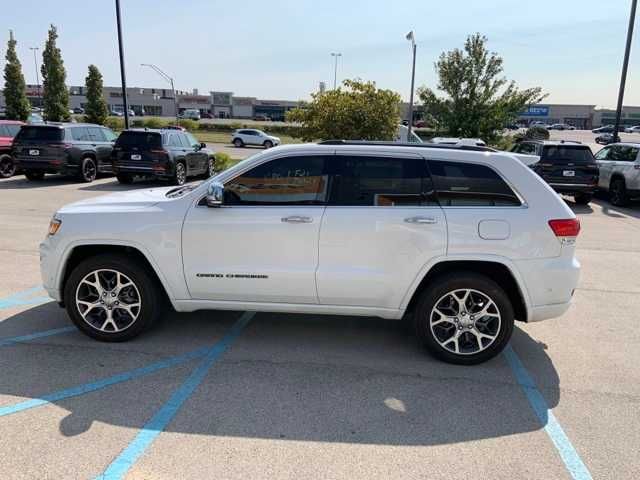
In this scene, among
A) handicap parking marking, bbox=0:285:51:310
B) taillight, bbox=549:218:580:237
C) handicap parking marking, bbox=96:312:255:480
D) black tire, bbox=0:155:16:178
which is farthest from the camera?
black tire, bbox=0:155:16:178

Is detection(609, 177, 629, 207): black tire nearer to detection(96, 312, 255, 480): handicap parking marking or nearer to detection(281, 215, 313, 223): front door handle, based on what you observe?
detection(281, 215, 313, 223): front door handle

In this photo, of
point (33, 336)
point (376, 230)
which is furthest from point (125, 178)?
point (376, 230)

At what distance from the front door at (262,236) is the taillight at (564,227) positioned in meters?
1.84

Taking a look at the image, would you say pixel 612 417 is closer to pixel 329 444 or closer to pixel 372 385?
pixel 372 385

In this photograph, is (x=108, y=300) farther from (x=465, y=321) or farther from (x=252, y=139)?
(x=252, y=139)

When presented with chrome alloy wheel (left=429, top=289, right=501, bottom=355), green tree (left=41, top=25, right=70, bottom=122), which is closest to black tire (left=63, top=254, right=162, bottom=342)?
chrome alloy wheel (left=429, top=289, right=501, bottom=355)

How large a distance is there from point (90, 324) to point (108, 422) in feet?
4.57

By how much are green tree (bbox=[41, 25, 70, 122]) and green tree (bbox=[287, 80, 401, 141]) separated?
22508 millimetres

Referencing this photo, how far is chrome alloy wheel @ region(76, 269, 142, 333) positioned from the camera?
4.40 meters

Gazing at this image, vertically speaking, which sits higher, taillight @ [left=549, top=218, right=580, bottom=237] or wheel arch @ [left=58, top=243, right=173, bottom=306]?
taillight @ [left=549, top=218, right=580, bottom=237]

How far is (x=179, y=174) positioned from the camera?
15516mm

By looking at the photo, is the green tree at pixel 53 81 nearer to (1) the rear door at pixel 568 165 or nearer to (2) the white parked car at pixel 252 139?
(2) the white parked car at pixel 252 139

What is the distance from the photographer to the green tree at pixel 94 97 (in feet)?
113

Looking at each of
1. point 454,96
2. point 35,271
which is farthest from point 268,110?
point 35,271
